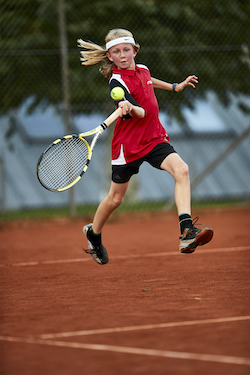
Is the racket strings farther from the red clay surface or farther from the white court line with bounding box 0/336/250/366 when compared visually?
the white court line with bounding box 0/336/250/366

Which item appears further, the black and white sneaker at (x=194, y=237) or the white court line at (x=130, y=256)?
the white court line at (x=130, y=256)

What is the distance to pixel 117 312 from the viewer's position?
3.49m

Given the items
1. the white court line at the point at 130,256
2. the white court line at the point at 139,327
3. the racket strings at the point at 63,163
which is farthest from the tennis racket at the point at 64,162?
the white court line at the point at 139,327

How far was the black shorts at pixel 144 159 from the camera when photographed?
4.65 meters

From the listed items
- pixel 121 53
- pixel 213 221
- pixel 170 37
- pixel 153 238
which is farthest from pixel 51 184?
pixel 170 37

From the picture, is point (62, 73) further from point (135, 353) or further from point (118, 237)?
point (135, 353)

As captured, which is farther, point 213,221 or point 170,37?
point 170,37

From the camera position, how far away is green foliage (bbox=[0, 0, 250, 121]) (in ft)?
31.6

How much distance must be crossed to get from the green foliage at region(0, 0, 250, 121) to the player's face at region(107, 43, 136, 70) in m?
4.85

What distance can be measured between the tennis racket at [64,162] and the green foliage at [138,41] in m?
4.83

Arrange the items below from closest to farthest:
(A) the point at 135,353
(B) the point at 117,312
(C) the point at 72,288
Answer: (A) the point at 135,353 → (B) the point at 117,312 → (C) the point at 72,288

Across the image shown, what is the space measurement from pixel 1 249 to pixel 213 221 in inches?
134

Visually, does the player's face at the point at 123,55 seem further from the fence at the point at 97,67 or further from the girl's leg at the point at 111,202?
the fence at the point at 97,67

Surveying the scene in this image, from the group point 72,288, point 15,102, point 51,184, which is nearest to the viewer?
point 72,288
